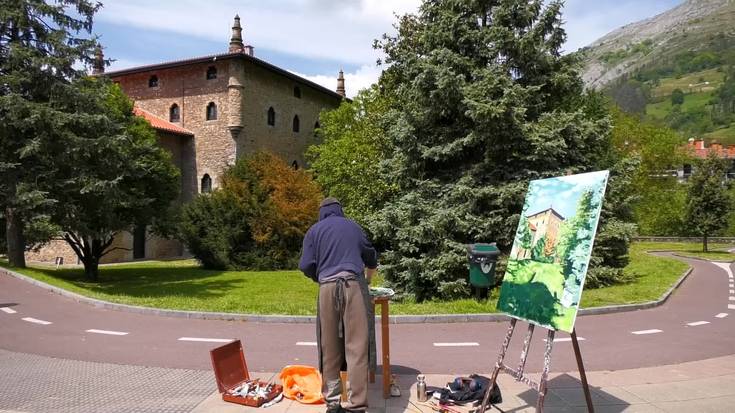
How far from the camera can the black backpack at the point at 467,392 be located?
17.6 feet

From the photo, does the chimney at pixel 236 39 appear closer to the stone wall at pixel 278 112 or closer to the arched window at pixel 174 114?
the stone wall at pixel 278 112

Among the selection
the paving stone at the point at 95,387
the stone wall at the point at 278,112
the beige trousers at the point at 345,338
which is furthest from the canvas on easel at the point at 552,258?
the stone wall at the point at 278,112

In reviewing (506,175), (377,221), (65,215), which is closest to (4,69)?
(65,215)

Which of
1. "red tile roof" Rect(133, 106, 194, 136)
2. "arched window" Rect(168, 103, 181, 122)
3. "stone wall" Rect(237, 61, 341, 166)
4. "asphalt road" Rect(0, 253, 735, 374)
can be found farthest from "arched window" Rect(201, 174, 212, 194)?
"asphalt road" Rect(0, 253, 735, 374)

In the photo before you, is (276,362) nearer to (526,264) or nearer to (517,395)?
(517,395)

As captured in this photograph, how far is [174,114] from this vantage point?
4259 cm

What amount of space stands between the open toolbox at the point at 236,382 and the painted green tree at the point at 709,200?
39.2 meters

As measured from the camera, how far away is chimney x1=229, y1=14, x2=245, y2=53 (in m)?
41.5

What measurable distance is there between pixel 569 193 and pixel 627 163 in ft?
39.8

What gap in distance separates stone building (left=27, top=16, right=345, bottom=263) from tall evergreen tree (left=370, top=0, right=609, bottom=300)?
26546 millimetres

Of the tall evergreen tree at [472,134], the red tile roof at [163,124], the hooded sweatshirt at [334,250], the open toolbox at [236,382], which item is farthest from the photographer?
the red tile roof at [163,124]

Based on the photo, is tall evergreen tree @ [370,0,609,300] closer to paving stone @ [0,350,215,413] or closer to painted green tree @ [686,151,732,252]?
paving stone @ [0,350,215,413]

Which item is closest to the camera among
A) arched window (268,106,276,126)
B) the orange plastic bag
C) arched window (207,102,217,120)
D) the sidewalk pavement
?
the sidewalk pavement

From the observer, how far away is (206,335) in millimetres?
8805
